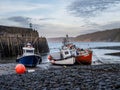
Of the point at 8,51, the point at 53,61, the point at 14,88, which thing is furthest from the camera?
the point at 8,51

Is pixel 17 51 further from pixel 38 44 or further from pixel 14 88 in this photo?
pixel 14 88

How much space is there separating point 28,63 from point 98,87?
24.7 m

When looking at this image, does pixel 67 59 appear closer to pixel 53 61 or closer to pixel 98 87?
pixel 53 61

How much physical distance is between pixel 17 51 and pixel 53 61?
79.8 ft

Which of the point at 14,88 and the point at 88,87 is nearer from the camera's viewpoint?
the point at 88,87

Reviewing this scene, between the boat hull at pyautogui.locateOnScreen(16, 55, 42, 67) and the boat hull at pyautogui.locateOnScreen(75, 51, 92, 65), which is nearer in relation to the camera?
the boat hull at pyautogui.locateOnScreen(16, 55, 42, 67)

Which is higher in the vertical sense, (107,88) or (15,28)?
(15,28)

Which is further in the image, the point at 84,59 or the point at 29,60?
the point at 84,59

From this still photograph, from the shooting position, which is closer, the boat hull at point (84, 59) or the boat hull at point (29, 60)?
the boat hull at point (29, 60)

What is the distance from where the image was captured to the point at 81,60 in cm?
3959

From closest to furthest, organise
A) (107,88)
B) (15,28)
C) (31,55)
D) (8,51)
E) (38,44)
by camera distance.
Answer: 1. (107,88)
2. (31,55)
3. (8,51)
4. (38,44)
5. (15,28)

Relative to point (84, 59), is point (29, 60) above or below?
above

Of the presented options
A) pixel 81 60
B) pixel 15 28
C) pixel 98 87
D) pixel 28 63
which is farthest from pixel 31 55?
pixel 15 28

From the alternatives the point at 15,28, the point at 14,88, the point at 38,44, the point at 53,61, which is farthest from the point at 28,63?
the point at 15,28
